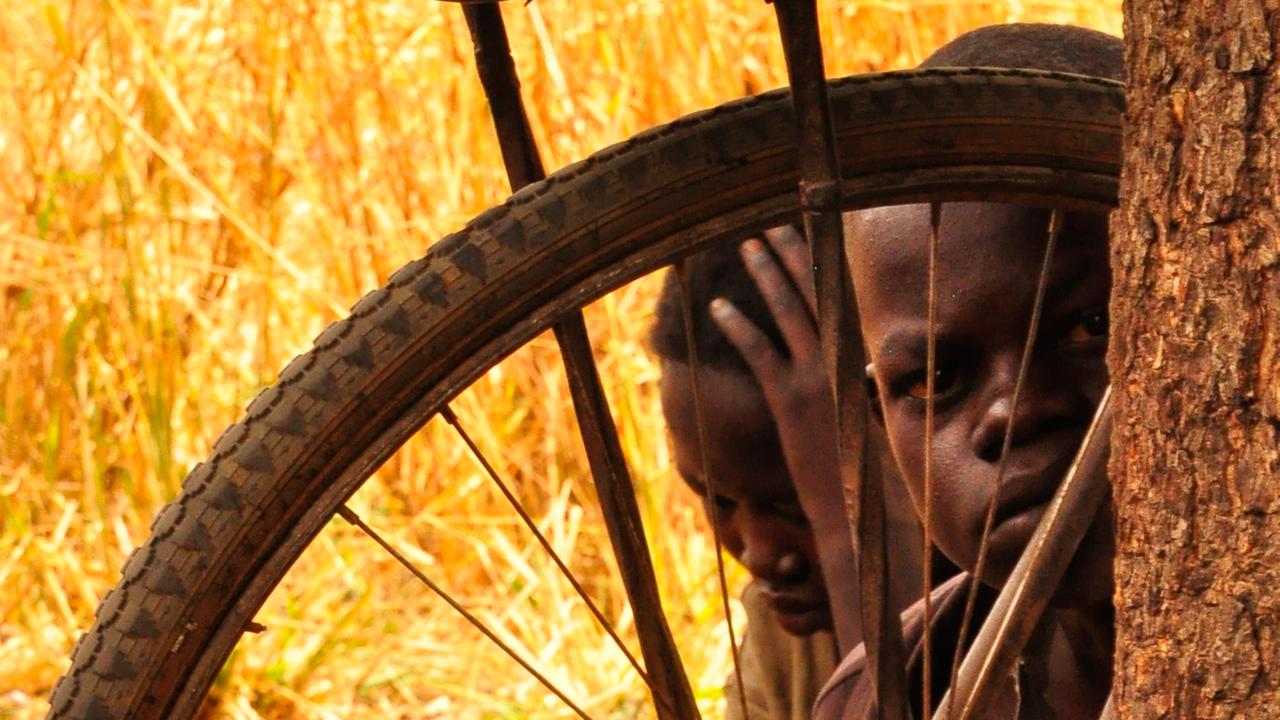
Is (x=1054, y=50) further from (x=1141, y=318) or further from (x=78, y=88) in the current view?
(x=78, y=88)

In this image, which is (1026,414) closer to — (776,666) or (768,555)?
(768,555)

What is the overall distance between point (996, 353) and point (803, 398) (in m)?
0.58

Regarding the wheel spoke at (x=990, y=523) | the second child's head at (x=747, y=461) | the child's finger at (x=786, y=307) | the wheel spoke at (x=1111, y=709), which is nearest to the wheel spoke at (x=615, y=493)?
the wheel spoke at (x=990, y=523)

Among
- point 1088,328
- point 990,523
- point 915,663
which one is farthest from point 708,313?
point 990,523

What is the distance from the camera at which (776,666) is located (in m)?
2.36

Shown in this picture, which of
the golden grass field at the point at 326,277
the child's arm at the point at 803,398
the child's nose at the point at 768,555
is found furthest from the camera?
the golden grass field at the point at 326,277

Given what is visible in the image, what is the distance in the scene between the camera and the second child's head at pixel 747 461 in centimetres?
217

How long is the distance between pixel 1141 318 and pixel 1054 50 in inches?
22.6

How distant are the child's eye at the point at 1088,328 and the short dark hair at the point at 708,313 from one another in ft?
2.33

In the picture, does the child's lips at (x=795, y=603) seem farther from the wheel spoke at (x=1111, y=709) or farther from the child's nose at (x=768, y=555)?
the wheel spoke at (x=1111, y=709)

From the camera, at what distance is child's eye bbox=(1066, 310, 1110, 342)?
1430mm

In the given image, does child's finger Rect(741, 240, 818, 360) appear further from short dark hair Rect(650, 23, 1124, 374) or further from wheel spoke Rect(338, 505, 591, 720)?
wheel spoke Rect(338, 505, 591, 720)

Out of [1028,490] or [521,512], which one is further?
[1028,490]

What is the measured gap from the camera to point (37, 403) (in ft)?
12.2
